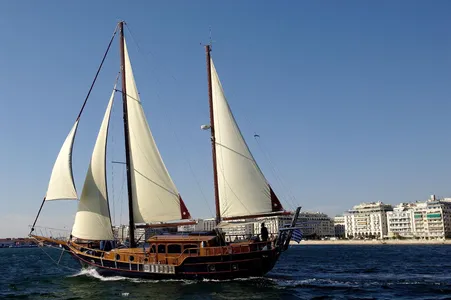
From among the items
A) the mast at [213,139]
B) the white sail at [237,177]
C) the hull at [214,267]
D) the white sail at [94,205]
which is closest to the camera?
the hull at [214,267]

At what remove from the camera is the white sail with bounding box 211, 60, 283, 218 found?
38688 millimetres

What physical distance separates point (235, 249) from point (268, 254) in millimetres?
2724

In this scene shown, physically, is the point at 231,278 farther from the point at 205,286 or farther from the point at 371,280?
the point at 371,280

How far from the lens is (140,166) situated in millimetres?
40500

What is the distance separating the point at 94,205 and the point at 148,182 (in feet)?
15.9

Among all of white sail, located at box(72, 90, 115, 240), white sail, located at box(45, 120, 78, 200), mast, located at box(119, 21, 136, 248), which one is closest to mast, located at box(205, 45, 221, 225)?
mast, located at box(119, 21, 136, 248)

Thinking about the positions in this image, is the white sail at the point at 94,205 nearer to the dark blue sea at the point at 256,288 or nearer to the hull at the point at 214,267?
the dark blue sea at the point at 256,288

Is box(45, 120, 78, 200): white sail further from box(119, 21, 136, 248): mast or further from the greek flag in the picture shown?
the greek flag

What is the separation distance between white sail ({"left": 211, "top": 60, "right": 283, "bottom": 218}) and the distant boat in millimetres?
82

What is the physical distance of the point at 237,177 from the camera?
38.9 meters

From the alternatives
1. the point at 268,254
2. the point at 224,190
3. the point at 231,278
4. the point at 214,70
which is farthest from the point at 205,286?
the point at 214,70

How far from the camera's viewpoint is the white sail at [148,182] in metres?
40.1

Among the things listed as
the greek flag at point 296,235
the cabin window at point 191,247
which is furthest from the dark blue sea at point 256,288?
the greek flag at point 296,235

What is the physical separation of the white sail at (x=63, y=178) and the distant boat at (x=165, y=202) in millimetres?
79
